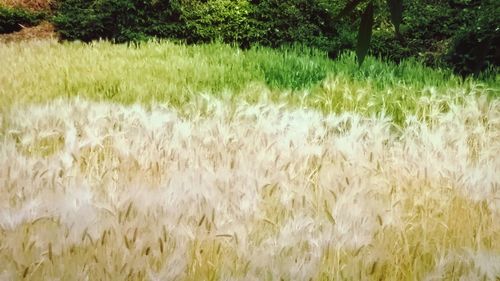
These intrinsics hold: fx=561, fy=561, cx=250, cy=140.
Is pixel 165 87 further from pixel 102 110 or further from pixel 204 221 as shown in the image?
pixel 204 221

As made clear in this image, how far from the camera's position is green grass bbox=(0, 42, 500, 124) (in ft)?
15.7

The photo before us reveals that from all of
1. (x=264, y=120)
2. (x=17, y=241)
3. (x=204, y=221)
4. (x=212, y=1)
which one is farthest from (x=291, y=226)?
(x=212, y=1)

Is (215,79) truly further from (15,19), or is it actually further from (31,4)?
(31,4)

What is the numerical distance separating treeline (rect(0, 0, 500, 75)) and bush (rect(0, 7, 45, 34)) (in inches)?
128

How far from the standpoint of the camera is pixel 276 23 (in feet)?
29.6

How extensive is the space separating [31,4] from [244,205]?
516 inches

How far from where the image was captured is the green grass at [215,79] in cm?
479

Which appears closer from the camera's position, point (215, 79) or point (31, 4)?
point (215, 79)

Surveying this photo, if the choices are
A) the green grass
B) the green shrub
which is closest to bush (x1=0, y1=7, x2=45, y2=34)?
the green grass

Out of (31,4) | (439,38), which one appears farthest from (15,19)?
(439,38)

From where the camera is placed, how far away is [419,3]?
9.12 meters

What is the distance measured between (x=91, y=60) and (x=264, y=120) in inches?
144

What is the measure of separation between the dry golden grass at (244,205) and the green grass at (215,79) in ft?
3.46

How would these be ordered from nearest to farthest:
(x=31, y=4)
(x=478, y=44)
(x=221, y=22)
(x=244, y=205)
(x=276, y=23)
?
(x=244, y=205), (x=478, y=44), (x=276, y=23), (x=221, y=22), (x=31, y=4)
